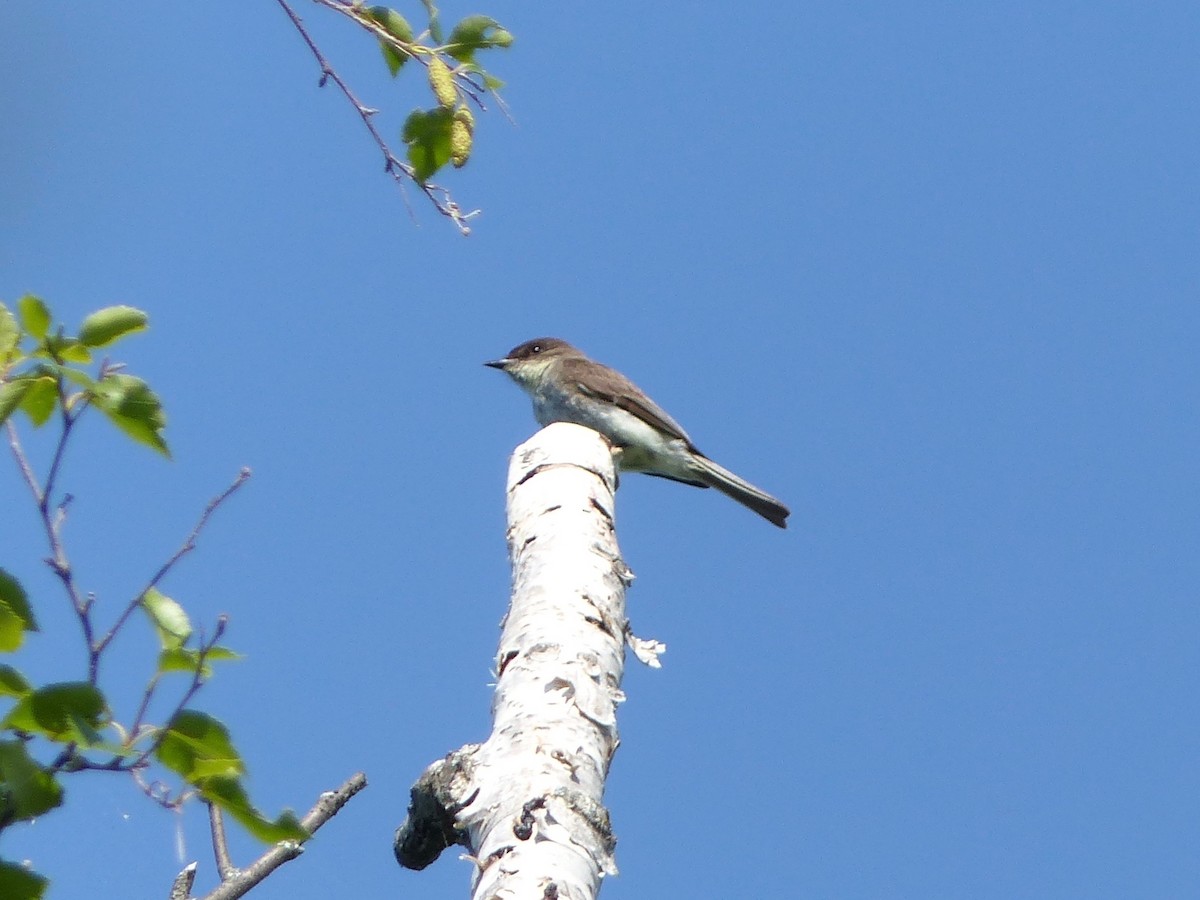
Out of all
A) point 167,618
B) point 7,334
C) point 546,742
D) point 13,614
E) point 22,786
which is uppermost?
point 546,742

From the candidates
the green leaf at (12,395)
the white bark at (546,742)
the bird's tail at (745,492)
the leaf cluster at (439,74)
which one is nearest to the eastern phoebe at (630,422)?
the bird's tail at (745,492)

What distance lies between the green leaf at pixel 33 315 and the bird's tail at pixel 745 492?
25.0 ft

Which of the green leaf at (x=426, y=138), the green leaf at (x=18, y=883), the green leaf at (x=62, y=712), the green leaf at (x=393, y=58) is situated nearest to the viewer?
the green leaf at (x=18, y=883)

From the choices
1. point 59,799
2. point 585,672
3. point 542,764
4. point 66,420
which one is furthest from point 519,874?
point 66,420

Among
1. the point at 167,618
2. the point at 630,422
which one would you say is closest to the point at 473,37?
the point at 167,618

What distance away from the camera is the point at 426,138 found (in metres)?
3.32

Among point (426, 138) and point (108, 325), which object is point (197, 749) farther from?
point (426, 138)

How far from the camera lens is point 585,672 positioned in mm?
3793

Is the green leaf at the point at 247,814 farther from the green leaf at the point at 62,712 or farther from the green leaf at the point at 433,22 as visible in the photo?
the green leaf at the point at 433,22

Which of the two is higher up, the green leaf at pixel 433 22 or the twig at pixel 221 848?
the green leaf at pixel 433 22

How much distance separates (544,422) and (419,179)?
653 cm

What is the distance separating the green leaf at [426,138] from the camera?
331 cm

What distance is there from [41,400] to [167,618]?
0.46 m

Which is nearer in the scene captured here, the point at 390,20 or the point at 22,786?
the point at 22,786
